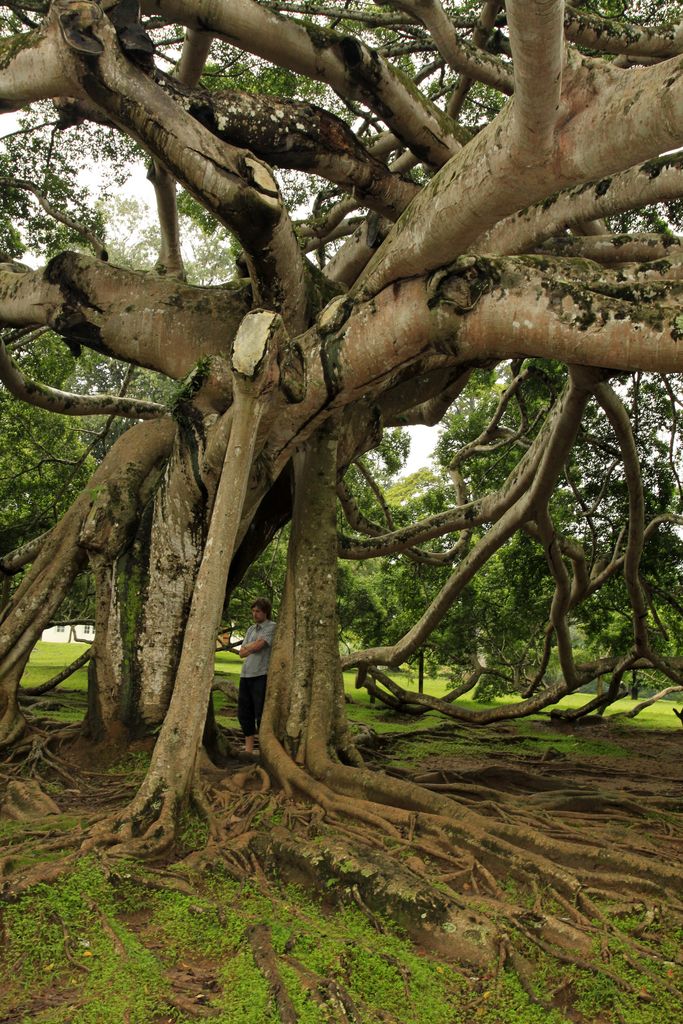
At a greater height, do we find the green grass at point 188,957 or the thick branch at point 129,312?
the thick branch at point 129,312

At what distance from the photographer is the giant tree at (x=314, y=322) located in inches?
159

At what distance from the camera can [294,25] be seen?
5.99m

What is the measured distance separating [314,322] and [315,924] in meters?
4.46

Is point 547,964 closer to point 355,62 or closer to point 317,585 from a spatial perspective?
point 317,585

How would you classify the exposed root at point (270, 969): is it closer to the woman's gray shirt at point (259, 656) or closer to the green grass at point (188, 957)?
the green grass at point (188, 957)

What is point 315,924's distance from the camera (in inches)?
142

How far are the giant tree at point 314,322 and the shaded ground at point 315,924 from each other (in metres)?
0.09

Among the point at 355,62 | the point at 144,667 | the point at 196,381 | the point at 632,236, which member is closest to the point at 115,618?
the point at 144,667

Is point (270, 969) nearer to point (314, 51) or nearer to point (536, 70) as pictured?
point (536, 70)

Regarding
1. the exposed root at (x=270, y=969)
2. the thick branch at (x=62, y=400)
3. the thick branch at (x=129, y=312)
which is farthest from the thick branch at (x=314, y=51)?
the exposed root at (x=270, y=969)

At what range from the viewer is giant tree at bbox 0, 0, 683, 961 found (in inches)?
159

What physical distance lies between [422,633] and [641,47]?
648 centimetres

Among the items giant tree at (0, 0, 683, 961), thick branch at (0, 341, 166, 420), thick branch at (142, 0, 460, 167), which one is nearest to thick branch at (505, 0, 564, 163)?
giant tree at (0, 0, 683, 961)

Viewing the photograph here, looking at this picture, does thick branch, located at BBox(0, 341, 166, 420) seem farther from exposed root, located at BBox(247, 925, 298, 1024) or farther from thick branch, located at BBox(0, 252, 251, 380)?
exposed root, located at BBox(247, 925, 298, 1024)
